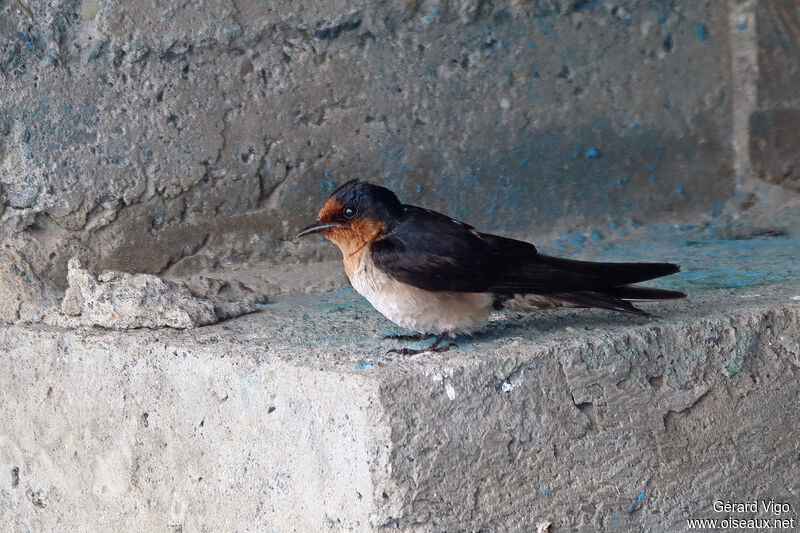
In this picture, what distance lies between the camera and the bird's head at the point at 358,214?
193cm

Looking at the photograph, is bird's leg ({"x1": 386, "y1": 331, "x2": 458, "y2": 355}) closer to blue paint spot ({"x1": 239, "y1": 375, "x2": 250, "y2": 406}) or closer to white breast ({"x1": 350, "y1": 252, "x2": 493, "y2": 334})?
white breast ({"x1": 350, "y1": 252, "x2": 493, "y2": 334})

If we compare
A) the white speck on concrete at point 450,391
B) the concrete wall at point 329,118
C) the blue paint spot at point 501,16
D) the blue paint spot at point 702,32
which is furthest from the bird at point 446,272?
the blue paint spot at point 702,32

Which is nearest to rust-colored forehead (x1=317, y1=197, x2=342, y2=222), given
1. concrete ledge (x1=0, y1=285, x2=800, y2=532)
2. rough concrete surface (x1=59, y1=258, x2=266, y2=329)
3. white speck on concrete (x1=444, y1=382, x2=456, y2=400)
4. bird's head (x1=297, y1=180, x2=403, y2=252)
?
bird's head (x1=297, y1=180, x2=403, y2=252)

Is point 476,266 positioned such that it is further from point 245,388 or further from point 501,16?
point 501,16

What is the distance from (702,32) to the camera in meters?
2.92

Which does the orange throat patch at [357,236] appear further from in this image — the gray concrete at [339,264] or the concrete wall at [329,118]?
the concrete wall at [329,118]

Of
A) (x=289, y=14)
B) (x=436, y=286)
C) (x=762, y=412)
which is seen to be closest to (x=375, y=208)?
(x=436, y=286)

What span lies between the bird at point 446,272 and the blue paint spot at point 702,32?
4.38 ft

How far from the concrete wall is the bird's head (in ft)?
1.80

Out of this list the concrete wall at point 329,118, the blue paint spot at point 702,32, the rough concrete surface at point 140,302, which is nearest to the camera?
the rough concrete surface at point 140,302

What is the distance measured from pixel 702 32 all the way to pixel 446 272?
1609 mm

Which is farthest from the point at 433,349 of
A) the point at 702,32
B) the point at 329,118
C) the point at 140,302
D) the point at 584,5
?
the point at 702,32

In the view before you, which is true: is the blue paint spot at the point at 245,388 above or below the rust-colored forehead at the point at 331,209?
below

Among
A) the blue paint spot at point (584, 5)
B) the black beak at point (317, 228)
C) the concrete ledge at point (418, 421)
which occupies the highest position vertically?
the blue paint spot at point (584, 5)
